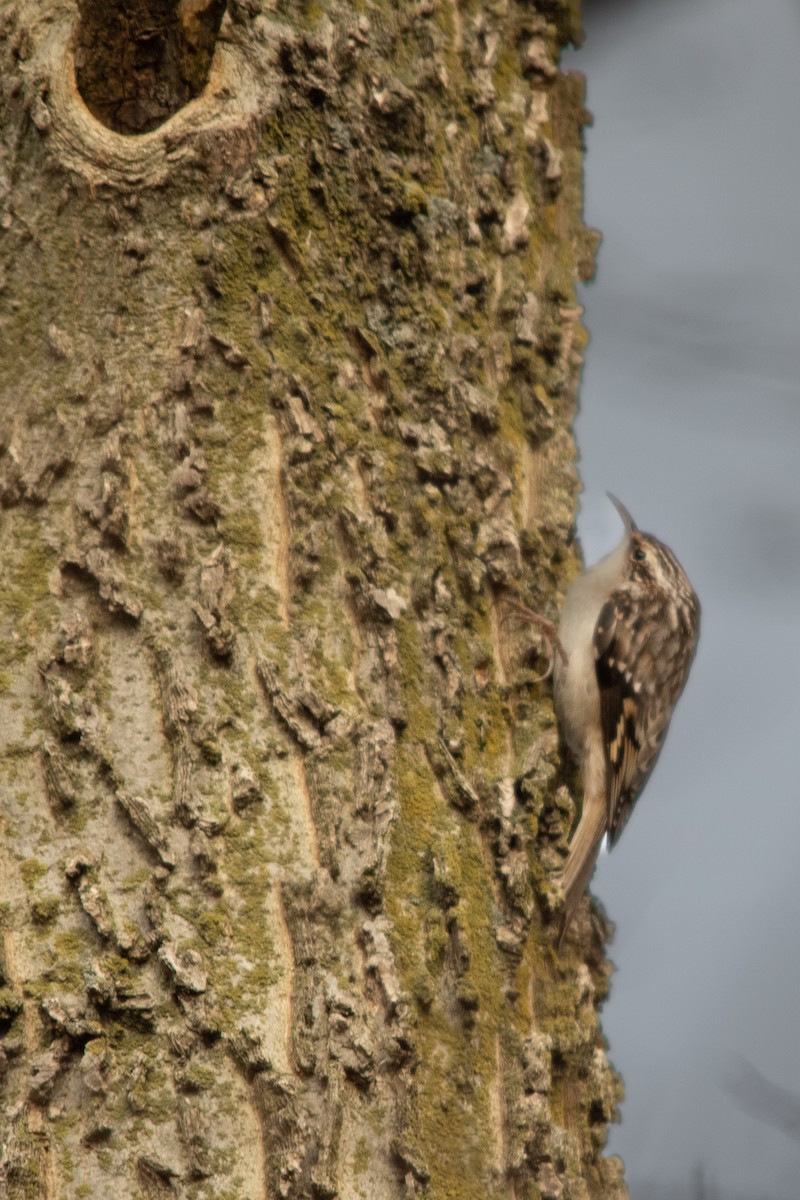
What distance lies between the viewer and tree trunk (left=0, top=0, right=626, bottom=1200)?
1404 mm

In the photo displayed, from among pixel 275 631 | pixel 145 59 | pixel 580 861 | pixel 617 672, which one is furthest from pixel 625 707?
pixel 145 59

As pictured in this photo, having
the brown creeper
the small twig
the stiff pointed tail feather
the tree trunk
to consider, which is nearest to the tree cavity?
the tree trunk

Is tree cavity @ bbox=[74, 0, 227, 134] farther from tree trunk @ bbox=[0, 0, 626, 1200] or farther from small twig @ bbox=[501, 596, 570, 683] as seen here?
small twig @ bbox=[501, 596, 570, 683]

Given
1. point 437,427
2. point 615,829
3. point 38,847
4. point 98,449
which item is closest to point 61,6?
point 98,449

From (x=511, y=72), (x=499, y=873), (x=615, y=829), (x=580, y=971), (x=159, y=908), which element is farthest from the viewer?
(x=615, y=829)

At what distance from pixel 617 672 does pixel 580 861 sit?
32.9 inches

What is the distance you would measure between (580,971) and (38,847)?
78 cm

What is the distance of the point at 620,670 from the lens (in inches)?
106

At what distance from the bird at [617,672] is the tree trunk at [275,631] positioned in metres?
0.23

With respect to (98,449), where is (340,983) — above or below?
below

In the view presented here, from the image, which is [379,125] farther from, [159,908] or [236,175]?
[159,908]

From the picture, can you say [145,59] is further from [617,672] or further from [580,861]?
[617,672]

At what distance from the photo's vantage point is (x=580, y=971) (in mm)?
1803

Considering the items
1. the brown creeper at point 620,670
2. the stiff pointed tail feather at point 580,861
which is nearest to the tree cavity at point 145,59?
the brown creeper at point 620,670
